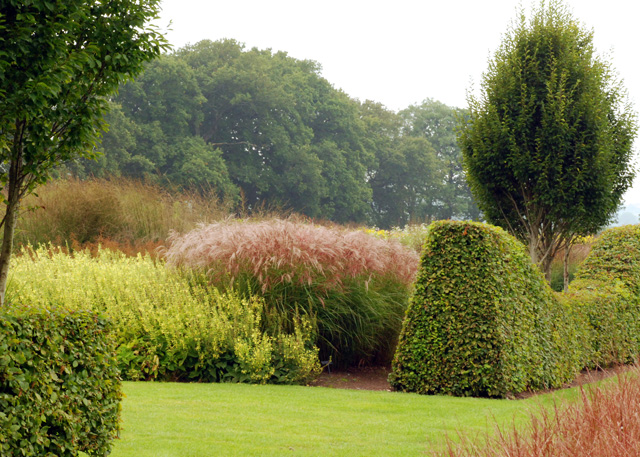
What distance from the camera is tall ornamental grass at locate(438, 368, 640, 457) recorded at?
2.34 meters

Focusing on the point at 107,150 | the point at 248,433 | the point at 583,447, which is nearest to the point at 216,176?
the point at 107,150

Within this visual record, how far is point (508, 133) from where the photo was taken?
10.6 meters

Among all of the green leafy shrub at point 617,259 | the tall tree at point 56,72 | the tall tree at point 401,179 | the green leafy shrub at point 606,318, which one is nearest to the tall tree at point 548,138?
the green leafy shrub at point 617,259

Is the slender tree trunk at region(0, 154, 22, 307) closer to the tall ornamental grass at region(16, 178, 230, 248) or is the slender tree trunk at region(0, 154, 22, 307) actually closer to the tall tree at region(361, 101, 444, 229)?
the tall ornamental grass at region(16, 178, 230, 248)

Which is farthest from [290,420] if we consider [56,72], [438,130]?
[438,130]

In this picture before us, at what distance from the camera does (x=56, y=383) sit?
3.24 metres

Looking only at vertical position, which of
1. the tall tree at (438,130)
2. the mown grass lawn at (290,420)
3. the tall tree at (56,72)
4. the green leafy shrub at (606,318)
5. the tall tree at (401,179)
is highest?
the tall tree at (438,130)

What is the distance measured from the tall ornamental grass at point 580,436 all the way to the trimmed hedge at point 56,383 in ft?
6.71

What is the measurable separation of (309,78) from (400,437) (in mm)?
42197

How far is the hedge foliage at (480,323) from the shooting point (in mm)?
6395

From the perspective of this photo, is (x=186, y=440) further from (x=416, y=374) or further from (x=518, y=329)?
(x=518, y=329)

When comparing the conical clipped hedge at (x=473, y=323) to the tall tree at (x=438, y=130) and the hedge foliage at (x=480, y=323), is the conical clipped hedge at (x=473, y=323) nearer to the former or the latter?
the hedge foliage at (x=480, y=323)

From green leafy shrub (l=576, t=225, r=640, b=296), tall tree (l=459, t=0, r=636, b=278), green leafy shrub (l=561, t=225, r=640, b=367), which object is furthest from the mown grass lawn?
tall tree (l=459, t=0, r=636, b=278)

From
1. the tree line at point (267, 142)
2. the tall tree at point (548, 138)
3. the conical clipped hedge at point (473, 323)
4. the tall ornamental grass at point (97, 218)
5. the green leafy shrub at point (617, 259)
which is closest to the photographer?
the conical clipped hedge at point (473, 323)
